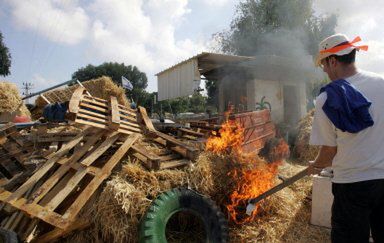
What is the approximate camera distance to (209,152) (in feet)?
17.9

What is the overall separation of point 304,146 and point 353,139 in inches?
363

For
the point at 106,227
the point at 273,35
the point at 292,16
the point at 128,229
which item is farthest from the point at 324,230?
the point at 292,16

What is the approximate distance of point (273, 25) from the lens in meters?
25.6

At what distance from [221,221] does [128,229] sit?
1303 millimetres

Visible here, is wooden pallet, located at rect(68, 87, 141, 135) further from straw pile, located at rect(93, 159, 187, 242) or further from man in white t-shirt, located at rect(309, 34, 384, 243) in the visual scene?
man in white t-shirt, located at rect(309, 34, 384, 243)

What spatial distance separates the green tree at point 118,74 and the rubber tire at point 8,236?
41.2 meters

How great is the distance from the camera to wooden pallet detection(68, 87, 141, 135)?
4988 millimetres

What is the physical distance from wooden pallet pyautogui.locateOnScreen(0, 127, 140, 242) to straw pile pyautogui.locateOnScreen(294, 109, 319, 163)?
305 inches

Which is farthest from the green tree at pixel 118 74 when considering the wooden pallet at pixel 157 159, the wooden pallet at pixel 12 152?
the wooden pallet at pixel 157 159

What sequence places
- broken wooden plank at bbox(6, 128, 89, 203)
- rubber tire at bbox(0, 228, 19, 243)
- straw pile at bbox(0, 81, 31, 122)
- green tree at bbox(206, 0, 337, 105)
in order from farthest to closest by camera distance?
green tree at bbox(206, 0, 337, 105)
straw pile at bbox(0, 81, 31, 122)
broken wooden plank at bbox(6, 128, 89, 203)
rubber tire at bbox(0, 228, 19, 243)

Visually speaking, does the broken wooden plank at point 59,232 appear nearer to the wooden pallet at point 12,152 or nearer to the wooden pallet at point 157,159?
the wooden pallet at point 157,159

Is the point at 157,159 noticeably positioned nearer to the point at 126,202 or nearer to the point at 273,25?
the point at 126,202

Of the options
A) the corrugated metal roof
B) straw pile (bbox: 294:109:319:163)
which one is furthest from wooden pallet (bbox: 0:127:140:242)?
the corrugated metal roof

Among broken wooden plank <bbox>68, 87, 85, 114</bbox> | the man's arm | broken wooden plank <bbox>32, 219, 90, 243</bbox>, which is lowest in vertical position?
broken wooden plank <bbox>32, 219, 90, 243</bbox>
